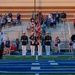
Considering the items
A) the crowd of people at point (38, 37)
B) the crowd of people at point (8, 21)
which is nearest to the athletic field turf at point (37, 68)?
the crowd of people at point (38, 37)

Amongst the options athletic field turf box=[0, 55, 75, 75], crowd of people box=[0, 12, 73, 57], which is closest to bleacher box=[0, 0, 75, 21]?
crowd of people box=[0, 12, 73, 57]

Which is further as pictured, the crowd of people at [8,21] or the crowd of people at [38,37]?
the crowd of people at [8,21]

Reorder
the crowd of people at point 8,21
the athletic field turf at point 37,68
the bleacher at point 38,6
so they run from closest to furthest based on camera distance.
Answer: the athletic field turf at point 37,68 → the crowd of people at point 8,21 → the bleacher at point 38,6

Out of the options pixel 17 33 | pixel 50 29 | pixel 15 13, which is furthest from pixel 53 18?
pixel 15 13

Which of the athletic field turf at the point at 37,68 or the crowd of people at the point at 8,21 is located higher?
the crowd of people at the point at 8,21

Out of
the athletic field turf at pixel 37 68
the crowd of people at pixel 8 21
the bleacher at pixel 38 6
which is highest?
the bleacher at pixel 38 6

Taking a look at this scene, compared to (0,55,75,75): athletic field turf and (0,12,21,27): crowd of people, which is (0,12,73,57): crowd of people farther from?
(0,55,75,75): athletic field turf

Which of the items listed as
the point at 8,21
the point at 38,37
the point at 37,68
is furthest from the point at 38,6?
the point at 37,68

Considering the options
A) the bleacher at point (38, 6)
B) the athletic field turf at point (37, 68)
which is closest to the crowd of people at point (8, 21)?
the bleacher at point (38, 6)

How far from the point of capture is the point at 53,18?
1109 inches

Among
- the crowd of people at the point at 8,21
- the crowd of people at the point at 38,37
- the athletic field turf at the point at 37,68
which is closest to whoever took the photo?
the athletic field turf at the point at 37,68

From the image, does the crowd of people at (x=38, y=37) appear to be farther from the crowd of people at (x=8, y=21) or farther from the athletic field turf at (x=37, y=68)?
the athletic field turf at (x=37, y=68)

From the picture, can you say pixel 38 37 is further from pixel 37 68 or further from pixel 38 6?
pixel 37 68
